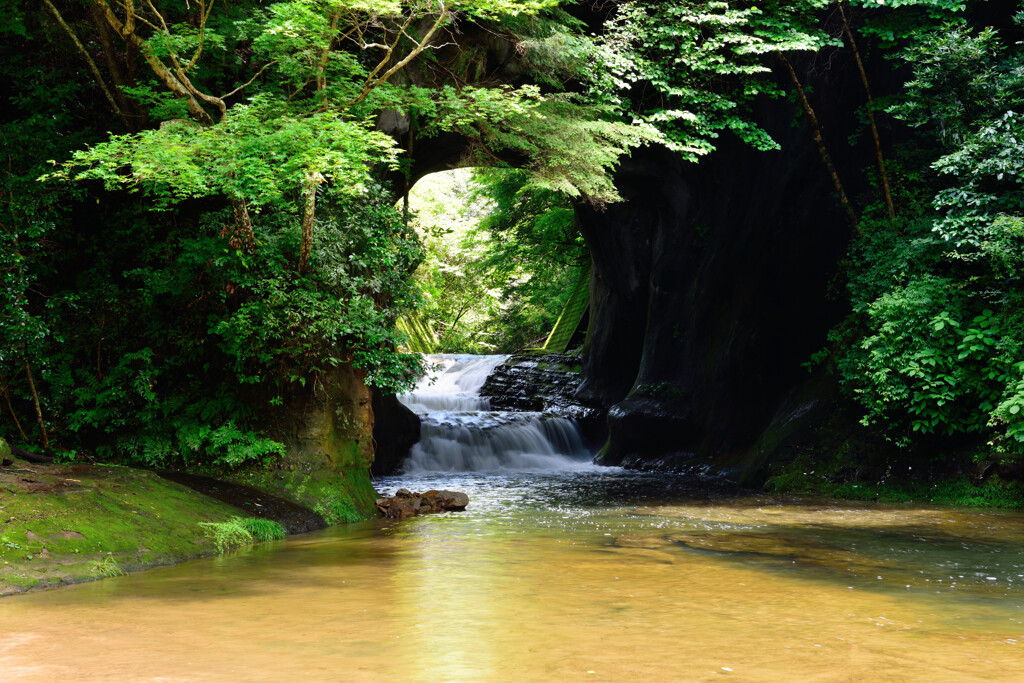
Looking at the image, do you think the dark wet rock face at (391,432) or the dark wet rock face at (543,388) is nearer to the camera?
the dark wet rock face at (391,432)

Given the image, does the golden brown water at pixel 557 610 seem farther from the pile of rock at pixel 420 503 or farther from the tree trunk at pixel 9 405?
the tree trunk at pixel 9 405

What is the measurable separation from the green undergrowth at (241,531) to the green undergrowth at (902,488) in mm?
8137

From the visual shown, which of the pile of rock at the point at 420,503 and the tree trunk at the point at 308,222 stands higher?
the tree trunk at the point at 308,222

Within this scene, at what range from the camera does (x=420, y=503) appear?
10992 mm

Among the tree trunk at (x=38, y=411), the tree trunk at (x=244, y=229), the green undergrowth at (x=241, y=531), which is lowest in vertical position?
the green undergrowth at (x=241, y=531)

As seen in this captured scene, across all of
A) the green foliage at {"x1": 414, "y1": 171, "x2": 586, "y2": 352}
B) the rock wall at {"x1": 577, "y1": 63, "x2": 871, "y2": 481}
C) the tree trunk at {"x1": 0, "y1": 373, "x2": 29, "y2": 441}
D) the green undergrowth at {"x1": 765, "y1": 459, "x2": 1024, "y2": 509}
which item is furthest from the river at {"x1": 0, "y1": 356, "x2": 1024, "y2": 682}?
the green foliage at {"x1": 414, "y1": 171, "x2": 586, "y2": 352}

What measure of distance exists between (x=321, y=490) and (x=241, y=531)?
2031 mm

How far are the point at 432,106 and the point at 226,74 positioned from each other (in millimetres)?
3620

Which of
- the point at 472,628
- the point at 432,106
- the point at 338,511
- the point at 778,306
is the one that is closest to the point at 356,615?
the point at 472,628

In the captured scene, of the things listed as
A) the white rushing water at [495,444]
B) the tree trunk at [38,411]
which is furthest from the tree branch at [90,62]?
the white rushing water at [495,444]

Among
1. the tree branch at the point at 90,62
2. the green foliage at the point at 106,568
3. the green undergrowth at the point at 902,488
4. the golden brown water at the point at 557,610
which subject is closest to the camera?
the golden brown water at the point at 557,610

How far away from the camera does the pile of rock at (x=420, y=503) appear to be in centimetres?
1080

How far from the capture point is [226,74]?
1156cm

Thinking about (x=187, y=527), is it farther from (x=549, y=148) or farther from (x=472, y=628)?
(x=549, y=148)
